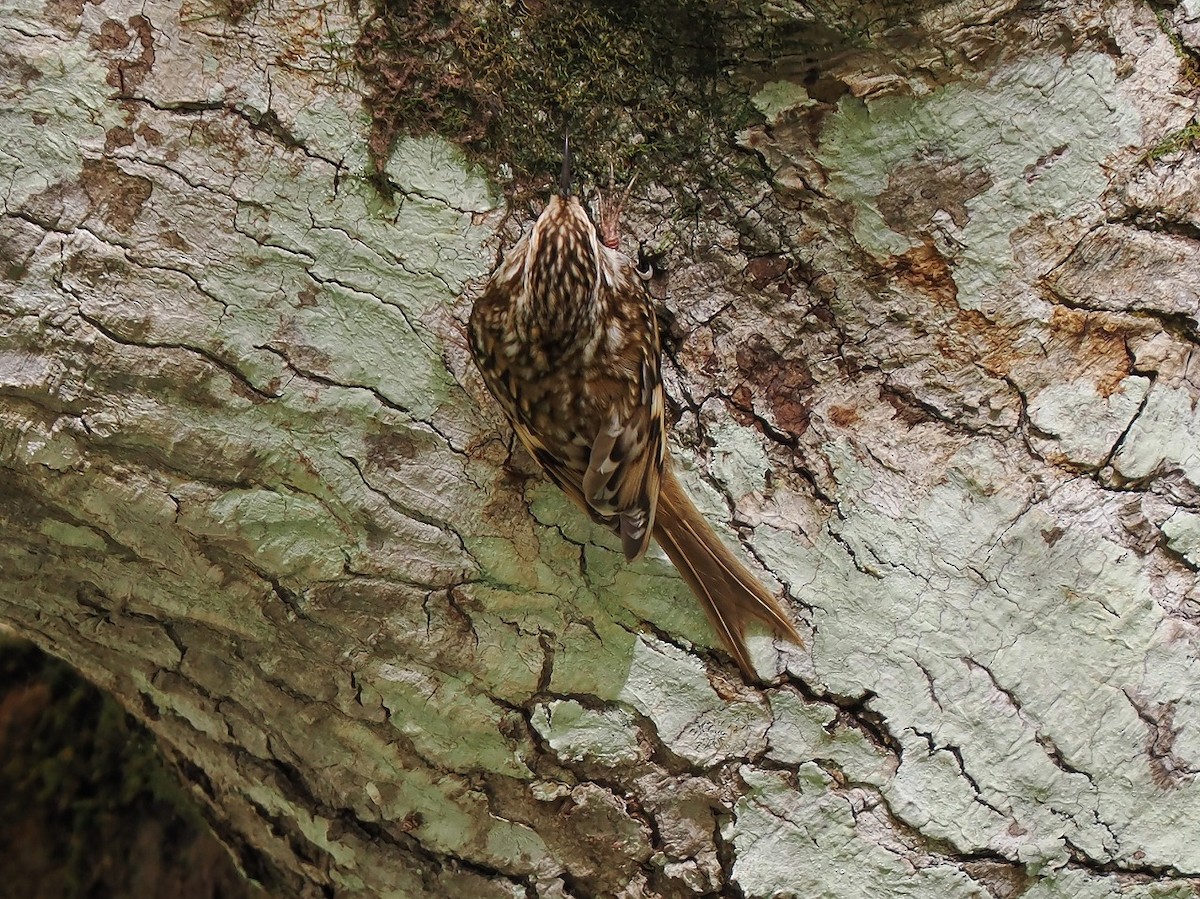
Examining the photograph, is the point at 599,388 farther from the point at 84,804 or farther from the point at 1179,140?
the point at 84,804

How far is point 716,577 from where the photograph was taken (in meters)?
1.67

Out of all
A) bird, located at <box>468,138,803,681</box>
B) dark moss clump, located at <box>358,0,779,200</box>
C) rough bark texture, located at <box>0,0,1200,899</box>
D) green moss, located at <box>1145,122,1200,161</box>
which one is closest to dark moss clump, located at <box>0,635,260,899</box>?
rough bark texture, located at <box>0,0,1200,899</box>

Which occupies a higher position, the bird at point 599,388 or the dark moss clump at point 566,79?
the dark moss clump at point 566,79

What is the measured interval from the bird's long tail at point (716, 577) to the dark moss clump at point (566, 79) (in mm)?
554

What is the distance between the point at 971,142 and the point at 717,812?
1177 mm

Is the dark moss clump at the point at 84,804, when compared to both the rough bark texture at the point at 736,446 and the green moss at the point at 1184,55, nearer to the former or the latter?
the rough bark texture at the point at 736,446

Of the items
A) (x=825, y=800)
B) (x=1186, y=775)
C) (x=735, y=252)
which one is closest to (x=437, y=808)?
(x=825, y=800)

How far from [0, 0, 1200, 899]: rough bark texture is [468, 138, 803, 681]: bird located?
0.06 m

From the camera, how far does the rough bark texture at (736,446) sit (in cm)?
157

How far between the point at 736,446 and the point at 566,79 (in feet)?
2.18

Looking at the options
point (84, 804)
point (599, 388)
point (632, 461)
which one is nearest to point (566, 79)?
point (599, 388)

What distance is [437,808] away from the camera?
5.88 ft

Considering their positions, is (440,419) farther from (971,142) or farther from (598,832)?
(971,142)

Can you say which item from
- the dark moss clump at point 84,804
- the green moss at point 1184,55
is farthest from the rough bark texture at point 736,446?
the dark moss clump at point 84,804
